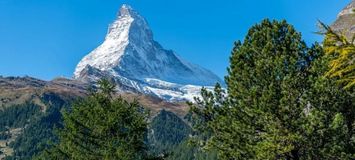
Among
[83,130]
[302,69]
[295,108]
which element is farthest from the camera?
[83,130]

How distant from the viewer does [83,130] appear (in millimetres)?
40594

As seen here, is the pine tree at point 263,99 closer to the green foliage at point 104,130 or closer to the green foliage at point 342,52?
the green foliage at point 104,130

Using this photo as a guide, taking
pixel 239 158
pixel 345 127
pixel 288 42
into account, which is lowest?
pixel 239 158

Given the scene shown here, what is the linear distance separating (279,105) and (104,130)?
16.1 meters

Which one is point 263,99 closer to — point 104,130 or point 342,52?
point 342,52

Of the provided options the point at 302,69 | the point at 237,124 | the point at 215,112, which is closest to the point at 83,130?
the point at 215,112

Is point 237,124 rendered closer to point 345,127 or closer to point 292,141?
point 292,141

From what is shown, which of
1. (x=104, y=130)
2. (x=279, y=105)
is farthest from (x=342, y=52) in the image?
(x=104, y=130)

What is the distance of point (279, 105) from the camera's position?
27516mm

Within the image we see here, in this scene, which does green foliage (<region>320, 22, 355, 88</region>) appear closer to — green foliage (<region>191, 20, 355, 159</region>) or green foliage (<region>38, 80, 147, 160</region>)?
green foliage (<region>191, 20, 355, 159</region>)

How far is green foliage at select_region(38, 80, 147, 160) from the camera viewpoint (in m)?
38.9

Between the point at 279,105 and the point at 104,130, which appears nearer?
the point at 279,105

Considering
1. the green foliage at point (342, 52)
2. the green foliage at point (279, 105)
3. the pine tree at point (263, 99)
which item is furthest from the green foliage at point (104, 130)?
the green foliage at point (342, 52)

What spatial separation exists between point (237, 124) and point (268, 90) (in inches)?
106
